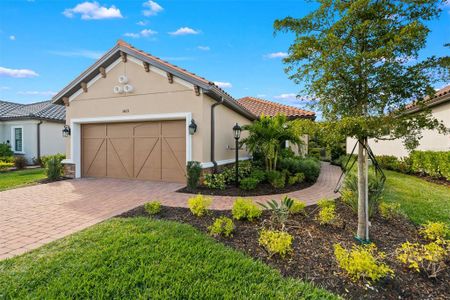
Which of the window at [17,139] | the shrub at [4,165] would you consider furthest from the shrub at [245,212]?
the window at [17,139]

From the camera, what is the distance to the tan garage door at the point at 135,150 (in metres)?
9.19

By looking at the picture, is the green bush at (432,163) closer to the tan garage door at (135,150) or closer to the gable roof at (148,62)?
the gable roof at (148,62)

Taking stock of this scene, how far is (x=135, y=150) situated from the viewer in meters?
9.78

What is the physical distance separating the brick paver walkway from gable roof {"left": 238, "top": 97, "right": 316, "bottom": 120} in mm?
4991

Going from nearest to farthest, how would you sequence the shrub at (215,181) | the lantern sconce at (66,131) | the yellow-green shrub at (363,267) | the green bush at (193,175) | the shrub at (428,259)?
the yellow-green shrub at (363,267) < the shrub at (428,259) < the green bush at (193,175) < the shrub at (215,181) < the lantern sconce at (66,131)

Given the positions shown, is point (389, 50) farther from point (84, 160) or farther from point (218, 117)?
point (84, 160)

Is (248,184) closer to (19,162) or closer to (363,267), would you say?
(363,267)

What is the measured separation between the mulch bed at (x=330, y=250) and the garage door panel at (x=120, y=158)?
4863 millimetres

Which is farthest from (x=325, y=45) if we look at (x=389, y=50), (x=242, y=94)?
(x=242, y=94)

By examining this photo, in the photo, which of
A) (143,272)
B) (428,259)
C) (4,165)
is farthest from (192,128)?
(4,165)

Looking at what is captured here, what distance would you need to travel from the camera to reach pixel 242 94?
1973cm

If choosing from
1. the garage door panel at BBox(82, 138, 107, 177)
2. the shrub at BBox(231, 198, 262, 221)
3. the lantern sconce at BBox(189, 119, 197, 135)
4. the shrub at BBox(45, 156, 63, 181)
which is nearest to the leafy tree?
the lantern sconce at BBox(189, 119, 197, 135)

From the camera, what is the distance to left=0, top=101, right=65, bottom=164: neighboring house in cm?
1561

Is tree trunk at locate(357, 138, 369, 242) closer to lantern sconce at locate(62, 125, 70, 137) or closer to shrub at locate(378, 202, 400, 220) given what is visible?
shrub at locate(378, 202, 400, 220)
